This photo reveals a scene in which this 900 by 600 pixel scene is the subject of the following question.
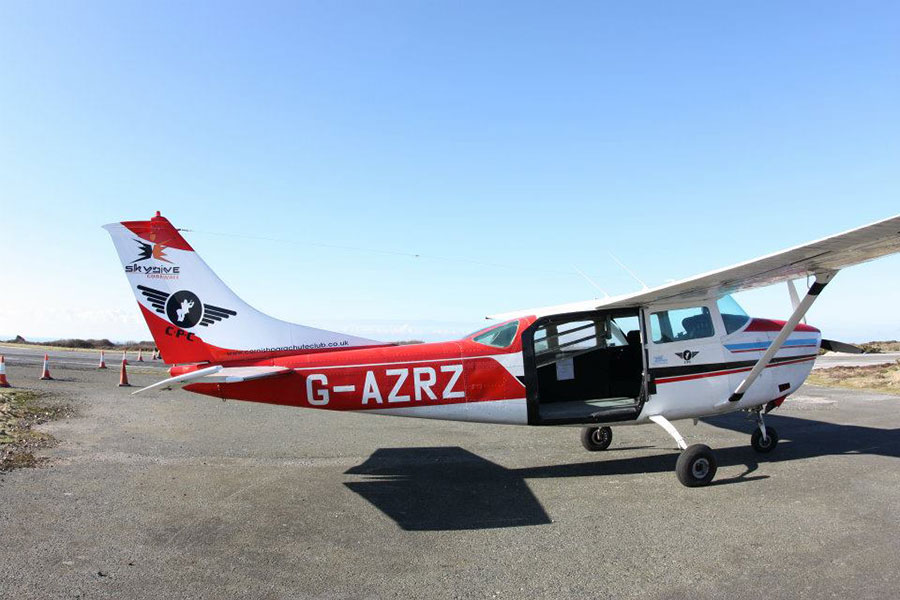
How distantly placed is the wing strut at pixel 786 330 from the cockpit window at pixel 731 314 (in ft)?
2.05

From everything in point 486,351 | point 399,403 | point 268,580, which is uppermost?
point 486,351

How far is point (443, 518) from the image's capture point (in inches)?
215

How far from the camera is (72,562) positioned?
429 centimetres

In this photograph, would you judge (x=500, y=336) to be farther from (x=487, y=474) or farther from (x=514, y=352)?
(x=487, y=474)

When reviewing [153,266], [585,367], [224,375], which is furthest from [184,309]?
[585,367]

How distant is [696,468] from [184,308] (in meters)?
7.00

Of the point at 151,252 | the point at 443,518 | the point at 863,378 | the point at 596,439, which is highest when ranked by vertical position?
the point at 151,252

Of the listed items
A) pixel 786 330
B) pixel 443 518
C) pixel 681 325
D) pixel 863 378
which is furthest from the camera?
pixel 863 378

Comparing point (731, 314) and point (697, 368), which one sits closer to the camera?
point (697, 368)

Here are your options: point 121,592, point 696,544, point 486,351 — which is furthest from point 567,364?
point 121,592

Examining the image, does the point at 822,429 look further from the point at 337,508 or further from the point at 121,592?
the point at 121,592

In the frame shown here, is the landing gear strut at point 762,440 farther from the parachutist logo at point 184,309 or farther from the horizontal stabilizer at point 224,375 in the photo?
the parachutist logo at point 184,309

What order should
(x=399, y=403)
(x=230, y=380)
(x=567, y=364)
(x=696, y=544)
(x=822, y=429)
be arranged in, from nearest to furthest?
(x=696, y=544) < (x=230, y=380) < (x=399, y=403) < (x=567, y=364) < (x=822, y=429)

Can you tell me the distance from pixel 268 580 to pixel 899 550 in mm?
5282
